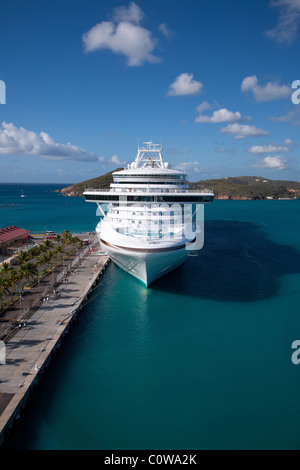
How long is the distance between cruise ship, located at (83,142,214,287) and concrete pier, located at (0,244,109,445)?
560 centimetres

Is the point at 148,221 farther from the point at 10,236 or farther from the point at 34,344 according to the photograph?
the point at 10,236

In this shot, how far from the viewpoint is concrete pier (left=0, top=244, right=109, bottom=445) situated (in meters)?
14.2

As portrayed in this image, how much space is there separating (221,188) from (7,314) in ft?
604

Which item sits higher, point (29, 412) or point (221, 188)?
point (221, 188)

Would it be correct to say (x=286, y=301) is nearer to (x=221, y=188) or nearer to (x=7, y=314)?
(x=7, y=314)

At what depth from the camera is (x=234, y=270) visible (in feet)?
120

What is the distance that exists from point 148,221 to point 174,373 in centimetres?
1408

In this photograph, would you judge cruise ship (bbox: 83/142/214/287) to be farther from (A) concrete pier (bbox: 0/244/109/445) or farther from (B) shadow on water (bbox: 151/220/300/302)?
(A) concrete pier (bbox: 0/244/109/445)

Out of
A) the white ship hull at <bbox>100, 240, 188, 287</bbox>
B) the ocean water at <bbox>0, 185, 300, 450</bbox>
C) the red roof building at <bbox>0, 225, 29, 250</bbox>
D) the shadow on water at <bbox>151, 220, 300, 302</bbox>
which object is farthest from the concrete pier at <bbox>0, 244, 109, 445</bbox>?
the red roof building at <bbox>0, 225, 29, 250</bbox>

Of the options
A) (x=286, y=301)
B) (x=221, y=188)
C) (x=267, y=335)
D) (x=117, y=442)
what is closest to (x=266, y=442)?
(x=117, y=442)

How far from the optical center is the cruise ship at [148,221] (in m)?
25.4

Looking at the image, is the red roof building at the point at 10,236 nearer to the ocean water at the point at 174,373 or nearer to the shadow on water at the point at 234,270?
the ocean water at the point at 174,373

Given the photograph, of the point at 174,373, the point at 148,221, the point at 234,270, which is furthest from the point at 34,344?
the point at 234,270

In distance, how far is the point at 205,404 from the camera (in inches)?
602
